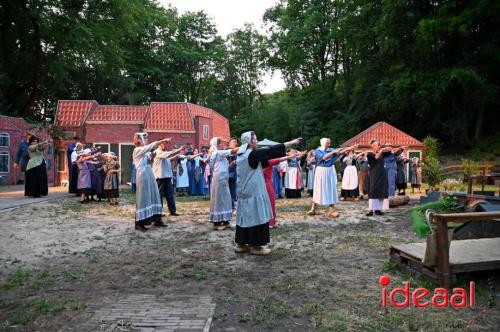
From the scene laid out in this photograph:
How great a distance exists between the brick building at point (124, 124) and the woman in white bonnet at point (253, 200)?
19.8m

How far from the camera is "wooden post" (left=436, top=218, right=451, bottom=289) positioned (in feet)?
15.5

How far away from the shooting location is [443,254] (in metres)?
4.76

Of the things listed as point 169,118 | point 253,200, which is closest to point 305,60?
point 169,118

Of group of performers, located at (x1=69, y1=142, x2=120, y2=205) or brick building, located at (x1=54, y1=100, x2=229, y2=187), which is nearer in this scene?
group of performers, located at (x1=69, y1=142, x2=120, y2=205)

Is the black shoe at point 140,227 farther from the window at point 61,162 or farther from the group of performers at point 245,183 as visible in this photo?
the window at point 61,162

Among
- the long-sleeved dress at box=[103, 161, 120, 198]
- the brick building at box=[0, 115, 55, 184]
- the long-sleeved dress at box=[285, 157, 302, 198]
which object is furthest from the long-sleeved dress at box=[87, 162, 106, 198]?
the brick building at box=[0, 115, 55, 184]

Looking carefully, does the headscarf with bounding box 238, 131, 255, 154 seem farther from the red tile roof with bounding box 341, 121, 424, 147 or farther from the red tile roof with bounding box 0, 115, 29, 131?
the red tile roof with bounding box 341, 121, 424, 147

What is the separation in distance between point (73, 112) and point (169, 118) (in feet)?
19.5

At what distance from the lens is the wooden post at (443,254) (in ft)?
15.5

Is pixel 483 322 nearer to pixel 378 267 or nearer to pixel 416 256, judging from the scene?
pixel 416 256

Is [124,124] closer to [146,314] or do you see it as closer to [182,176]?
[182,176]

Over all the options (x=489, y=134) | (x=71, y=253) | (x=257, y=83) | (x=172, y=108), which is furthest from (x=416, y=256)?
(x=257, y=83)

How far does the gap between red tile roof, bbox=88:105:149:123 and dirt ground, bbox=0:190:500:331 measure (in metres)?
16.9

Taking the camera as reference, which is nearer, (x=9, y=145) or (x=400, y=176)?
(x=400, y=176)
